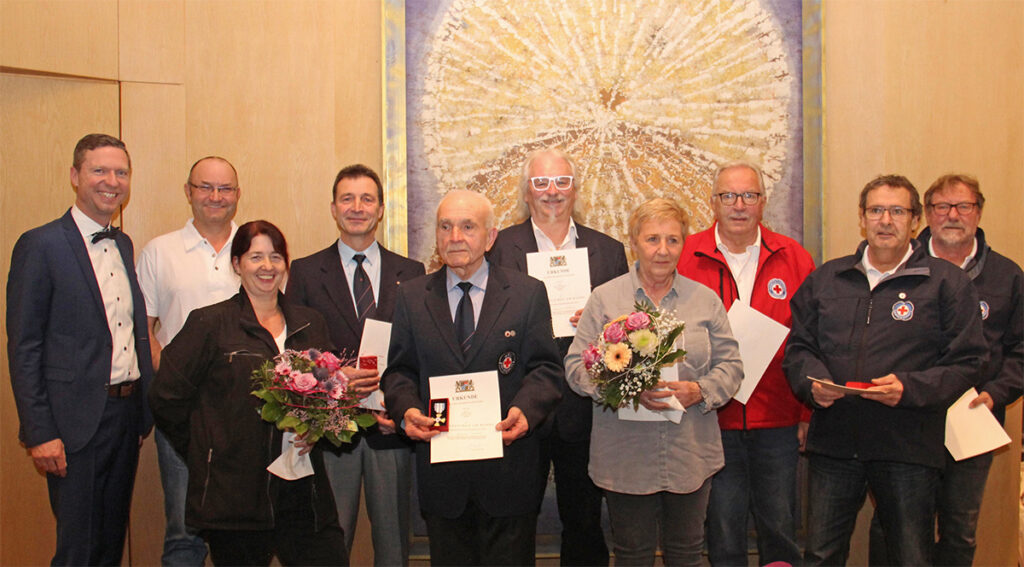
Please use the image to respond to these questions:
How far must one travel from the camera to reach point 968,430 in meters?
3.60

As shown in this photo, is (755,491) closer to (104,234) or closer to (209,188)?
(209,188)

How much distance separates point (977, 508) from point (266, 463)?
3.60m

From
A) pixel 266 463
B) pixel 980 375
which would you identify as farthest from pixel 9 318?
pixel 980 375

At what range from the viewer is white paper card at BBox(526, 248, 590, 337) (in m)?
3.57

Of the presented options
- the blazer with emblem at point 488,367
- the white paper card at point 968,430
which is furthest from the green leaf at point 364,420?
the white paper card at point 968,430

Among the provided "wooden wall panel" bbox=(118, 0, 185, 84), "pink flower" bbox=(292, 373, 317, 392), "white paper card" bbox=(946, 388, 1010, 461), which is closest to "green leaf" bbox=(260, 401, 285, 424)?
"pink flower" bbox=(292, 373, 317, 392)

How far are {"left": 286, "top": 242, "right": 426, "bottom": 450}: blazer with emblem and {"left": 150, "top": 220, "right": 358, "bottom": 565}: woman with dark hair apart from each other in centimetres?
39

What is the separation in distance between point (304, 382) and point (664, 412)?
150cm

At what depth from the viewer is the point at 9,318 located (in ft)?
11.5

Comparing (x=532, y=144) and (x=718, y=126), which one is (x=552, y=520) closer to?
(x=532, y=144)

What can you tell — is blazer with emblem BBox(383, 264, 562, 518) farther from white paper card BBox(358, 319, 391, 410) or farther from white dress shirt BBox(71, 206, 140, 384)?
white dress shirt BBox(71, 206, 140, 384)

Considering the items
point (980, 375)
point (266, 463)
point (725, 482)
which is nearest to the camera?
point (266, 463)

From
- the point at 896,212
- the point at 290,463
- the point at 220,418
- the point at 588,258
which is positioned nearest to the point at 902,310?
the point at 896,212

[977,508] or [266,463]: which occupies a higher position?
[266,463]
